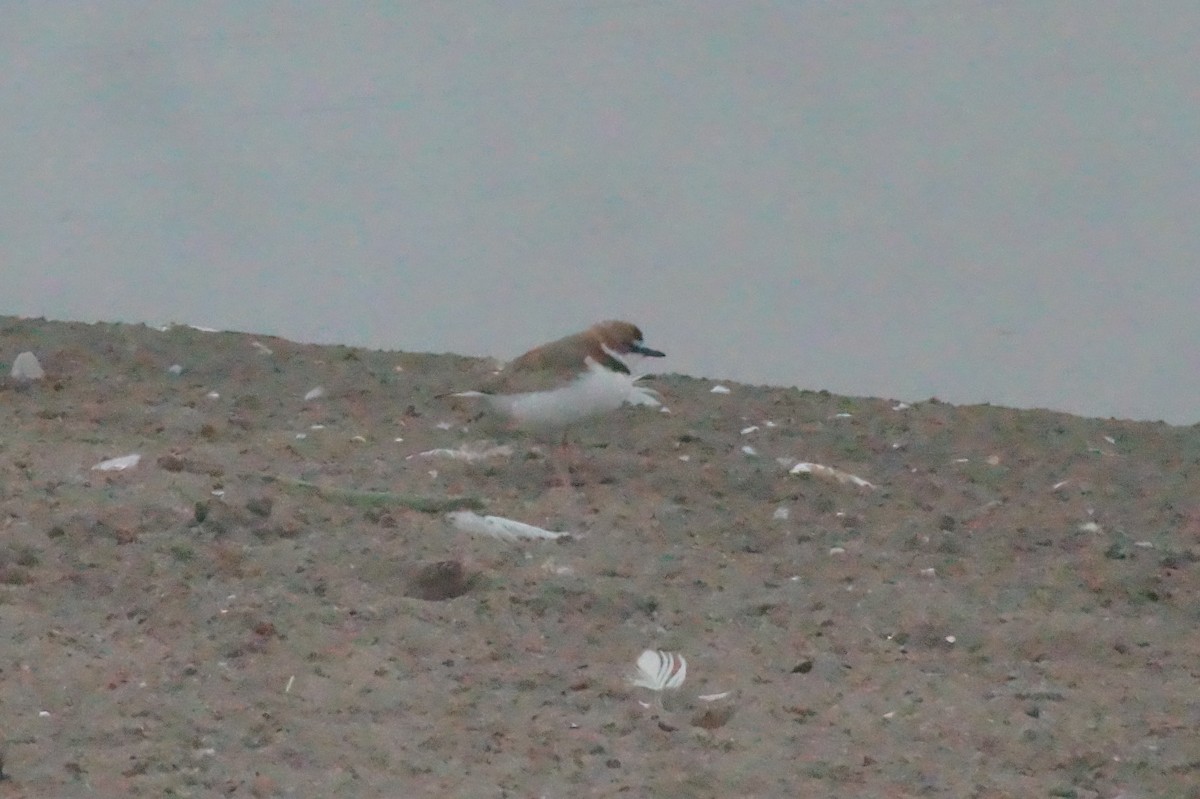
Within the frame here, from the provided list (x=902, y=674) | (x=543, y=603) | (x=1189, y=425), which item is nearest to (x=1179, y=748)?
(x=902, y=674)

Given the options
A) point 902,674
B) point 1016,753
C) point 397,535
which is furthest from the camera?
point 397,535

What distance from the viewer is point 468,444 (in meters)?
4.01

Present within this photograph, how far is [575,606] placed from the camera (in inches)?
105

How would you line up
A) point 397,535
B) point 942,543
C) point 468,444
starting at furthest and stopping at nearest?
1. point 468,444
2. point 942,543
3. point 397,535

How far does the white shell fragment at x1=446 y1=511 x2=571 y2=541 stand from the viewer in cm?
308

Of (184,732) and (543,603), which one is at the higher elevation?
(543,603)

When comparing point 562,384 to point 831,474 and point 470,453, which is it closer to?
point 470,453

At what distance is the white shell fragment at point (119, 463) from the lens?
131 inches

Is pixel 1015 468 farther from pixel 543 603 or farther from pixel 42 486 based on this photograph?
pixel 42 486

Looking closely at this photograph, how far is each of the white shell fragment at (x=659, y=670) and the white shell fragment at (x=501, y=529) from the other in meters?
0.68

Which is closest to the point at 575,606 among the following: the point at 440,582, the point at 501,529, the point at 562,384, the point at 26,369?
the point at 440,582

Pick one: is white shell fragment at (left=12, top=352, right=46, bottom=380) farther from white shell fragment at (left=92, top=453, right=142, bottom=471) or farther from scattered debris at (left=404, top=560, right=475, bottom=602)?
scattered debris at (left=404, top=560, right=475, bottom=602)

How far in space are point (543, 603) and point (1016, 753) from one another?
96 cm

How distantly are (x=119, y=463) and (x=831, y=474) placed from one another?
1.89 meters
